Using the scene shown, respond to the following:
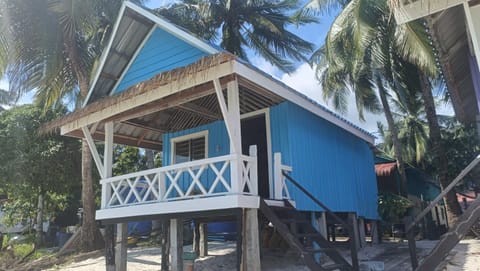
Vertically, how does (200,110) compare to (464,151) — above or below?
above

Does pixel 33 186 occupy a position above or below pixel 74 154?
below

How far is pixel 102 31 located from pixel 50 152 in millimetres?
5929

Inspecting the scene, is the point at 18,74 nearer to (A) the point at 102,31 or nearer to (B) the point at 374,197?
(A) the point at 102,31

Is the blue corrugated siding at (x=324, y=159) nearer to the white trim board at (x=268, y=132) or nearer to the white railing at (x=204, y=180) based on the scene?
the white trim board at (x=268, y=132)

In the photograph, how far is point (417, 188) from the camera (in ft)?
61.0

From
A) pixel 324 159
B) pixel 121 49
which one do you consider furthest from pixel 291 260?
pixel 121 49

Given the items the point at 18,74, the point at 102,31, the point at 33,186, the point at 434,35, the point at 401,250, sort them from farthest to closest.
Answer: the point at 33,186
the point at 102,31
the point at 18,74
the point at 401,250
the point at 434,35

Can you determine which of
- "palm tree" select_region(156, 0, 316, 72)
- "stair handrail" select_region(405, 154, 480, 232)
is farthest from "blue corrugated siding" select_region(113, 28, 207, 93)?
"palm tree" select_region(156, 0, 316, 72)

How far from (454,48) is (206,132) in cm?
594

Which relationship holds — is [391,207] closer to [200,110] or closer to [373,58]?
[373,58]

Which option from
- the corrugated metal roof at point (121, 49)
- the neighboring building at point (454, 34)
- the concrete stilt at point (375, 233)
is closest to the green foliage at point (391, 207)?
the concrete stilt at point (375, 233)

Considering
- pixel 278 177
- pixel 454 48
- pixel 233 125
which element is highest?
pixel 454 48

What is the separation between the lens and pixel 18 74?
14211 mm

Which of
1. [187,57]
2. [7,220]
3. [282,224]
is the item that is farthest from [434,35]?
[7,220]
